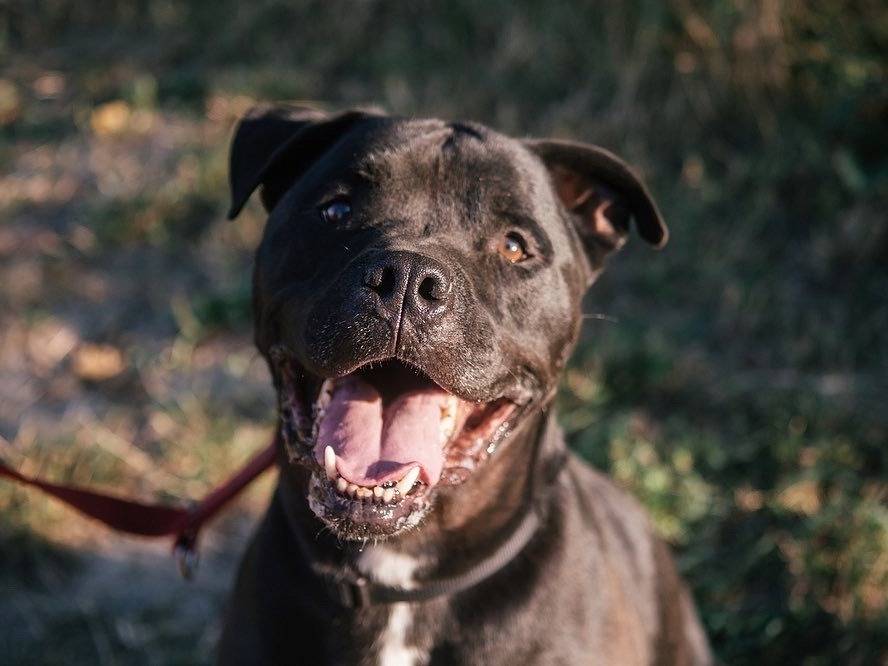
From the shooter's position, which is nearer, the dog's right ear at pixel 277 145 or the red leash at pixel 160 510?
the dog's right ear at pixel 277 145

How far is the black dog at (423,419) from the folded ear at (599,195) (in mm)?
11

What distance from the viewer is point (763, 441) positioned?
5055mm

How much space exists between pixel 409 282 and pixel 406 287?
0.6 inches

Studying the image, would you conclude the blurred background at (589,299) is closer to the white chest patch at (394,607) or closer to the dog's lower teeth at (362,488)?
the white chest patch at (394,607)

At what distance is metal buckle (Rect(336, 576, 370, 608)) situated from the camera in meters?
3.01

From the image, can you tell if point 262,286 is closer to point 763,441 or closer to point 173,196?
point 763,441

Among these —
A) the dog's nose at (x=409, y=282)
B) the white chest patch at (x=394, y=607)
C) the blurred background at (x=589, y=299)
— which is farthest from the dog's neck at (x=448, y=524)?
the blurred background at (x=589, y=299)

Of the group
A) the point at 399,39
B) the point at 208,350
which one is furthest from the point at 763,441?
the point at 399,39

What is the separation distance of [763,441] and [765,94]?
7.91ft

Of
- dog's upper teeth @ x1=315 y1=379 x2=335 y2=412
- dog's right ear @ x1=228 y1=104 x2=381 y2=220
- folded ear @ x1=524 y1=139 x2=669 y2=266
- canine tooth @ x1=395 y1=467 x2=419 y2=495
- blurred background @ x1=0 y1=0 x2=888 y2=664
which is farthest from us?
blurred background @ x1=0 y1=0 x2=888 y2=664

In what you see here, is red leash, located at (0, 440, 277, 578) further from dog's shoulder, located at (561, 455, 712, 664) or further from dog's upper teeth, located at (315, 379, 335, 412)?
dog's shoulder, located at (561, 455, 712, 664)

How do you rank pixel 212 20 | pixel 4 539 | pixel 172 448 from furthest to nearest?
pixel 212 20
pixel 172 448
pixel 4 539

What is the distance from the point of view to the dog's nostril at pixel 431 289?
268 cm

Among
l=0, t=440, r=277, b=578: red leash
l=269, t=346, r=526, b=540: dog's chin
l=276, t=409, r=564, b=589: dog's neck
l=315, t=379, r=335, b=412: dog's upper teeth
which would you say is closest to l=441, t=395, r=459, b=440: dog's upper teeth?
l=269, t=346, r=526, b=540: dog's chin
